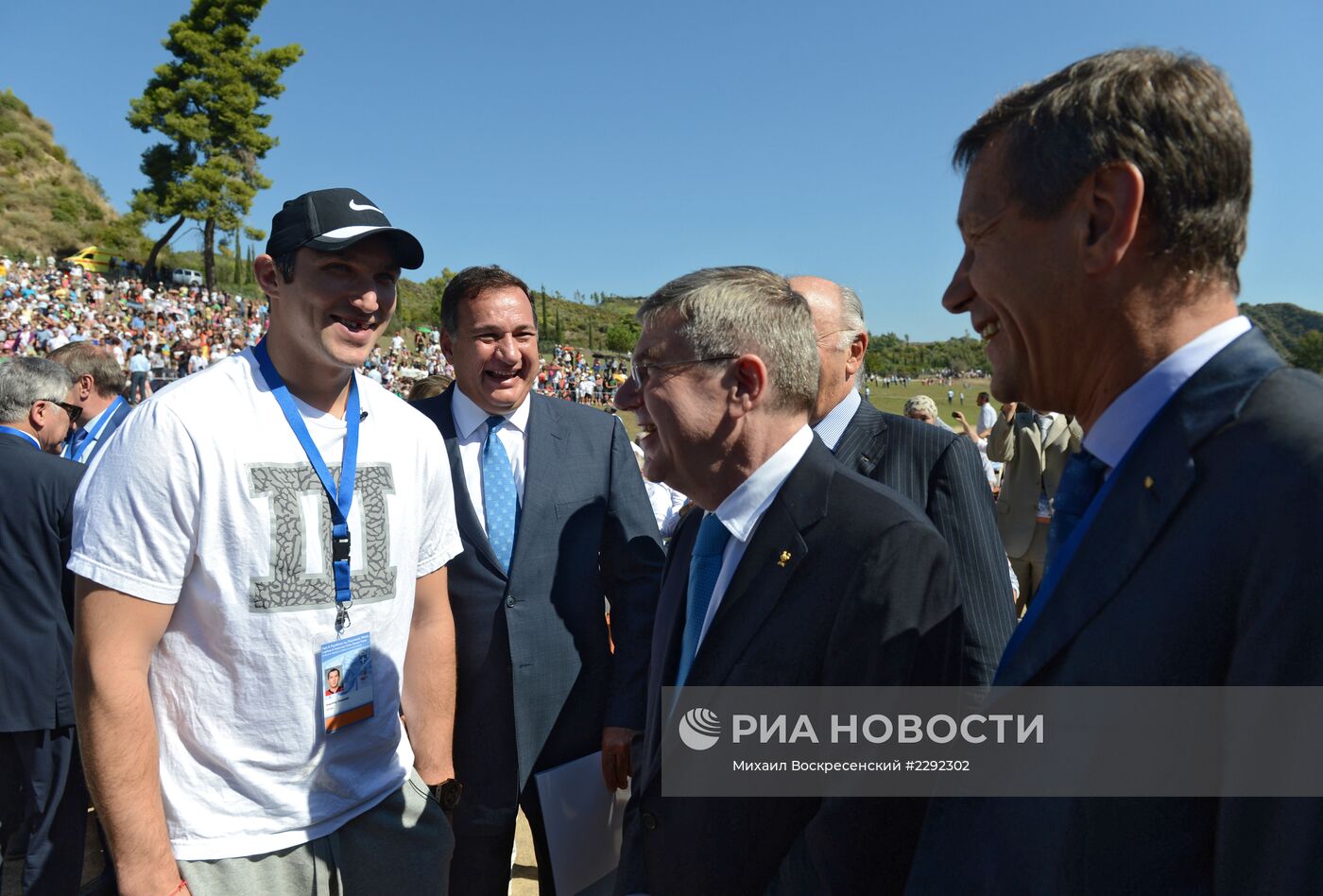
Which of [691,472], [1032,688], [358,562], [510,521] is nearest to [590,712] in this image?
[510,521]

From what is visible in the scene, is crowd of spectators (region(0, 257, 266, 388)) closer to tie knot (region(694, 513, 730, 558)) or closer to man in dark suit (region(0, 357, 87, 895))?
man in dark suit (region(0, 357, 87, 895))

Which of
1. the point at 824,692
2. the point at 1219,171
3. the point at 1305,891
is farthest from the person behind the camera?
the point at 824,692

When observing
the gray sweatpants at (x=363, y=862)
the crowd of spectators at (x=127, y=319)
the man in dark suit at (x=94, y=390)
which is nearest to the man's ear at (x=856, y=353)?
the gray sweatpants at (x=363, y=862)

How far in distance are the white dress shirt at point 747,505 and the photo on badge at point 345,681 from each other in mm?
909

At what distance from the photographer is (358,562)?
6.93ft

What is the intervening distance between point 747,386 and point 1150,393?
3.02 feet

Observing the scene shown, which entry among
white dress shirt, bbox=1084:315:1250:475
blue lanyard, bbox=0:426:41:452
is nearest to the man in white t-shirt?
white dress shirt, bbox=1084:315:1250:475

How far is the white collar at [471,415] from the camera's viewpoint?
2979mm

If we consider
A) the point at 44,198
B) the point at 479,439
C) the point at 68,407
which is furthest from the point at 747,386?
the point at 44,198

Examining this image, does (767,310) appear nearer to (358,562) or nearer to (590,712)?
(358,562)

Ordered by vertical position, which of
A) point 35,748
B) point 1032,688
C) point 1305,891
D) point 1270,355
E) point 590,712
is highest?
point 1270,355

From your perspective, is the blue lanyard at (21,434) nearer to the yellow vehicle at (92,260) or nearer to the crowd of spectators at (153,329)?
the crowd of spectators at (153,329)

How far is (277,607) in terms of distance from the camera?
1.93m

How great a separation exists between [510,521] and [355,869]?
45.6 inches
